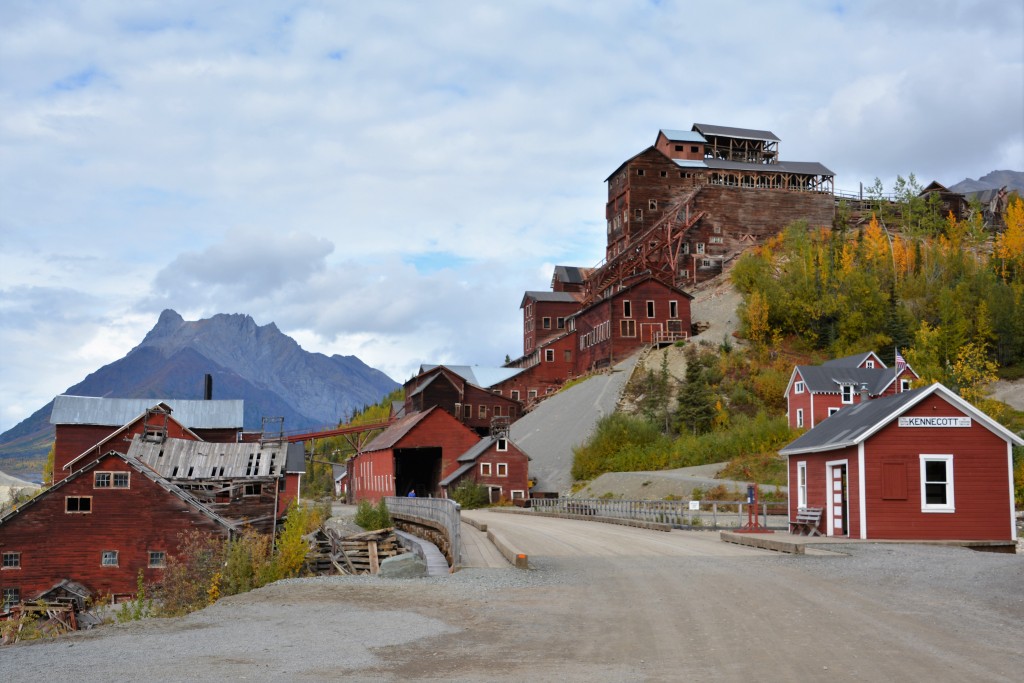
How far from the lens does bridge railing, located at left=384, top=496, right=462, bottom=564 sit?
2505 centimetres

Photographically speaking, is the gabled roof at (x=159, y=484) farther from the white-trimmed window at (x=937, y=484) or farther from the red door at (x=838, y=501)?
the white-trimmed window at (x=937, y=484)

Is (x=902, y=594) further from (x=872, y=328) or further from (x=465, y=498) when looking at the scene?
(x=872, y=328)

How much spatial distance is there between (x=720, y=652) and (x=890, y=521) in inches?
743

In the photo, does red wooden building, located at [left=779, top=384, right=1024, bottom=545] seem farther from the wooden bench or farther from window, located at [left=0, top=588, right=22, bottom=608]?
window, located at [left=0, top=588, right=22, bottom=608]

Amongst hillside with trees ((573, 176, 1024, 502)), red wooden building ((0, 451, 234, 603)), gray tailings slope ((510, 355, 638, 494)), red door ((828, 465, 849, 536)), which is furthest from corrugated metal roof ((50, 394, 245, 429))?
red door ((828, 465, 849, 536))

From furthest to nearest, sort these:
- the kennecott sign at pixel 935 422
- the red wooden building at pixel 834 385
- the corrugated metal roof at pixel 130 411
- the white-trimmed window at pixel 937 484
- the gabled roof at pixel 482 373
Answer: the gabled roof at pixel 482 373
the corrugated metal roof at pixel 130 411
the red wooden building at pixel 834 385
the white-trimmed window at pixel 937 484
the kennecott sign at pixel 935 422

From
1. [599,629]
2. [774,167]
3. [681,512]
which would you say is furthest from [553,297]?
[599,629]

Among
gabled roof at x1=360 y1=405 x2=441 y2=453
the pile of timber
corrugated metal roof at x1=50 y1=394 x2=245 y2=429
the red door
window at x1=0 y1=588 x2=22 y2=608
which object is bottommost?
window at x1=0 y1=588 x2=22 y2=608

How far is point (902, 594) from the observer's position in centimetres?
1770

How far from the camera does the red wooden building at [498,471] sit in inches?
2628

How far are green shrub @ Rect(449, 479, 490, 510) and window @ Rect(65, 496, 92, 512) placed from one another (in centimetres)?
2744

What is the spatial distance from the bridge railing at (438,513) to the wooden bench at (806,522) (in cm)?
1160

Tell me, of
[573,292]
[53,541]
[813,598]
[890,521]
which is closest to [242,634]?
[813,598]

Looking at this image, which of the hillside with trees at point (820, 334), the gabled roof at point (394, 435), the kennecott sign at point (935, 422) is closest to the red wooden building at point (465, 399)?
the gabled roof at point (394, 435)
